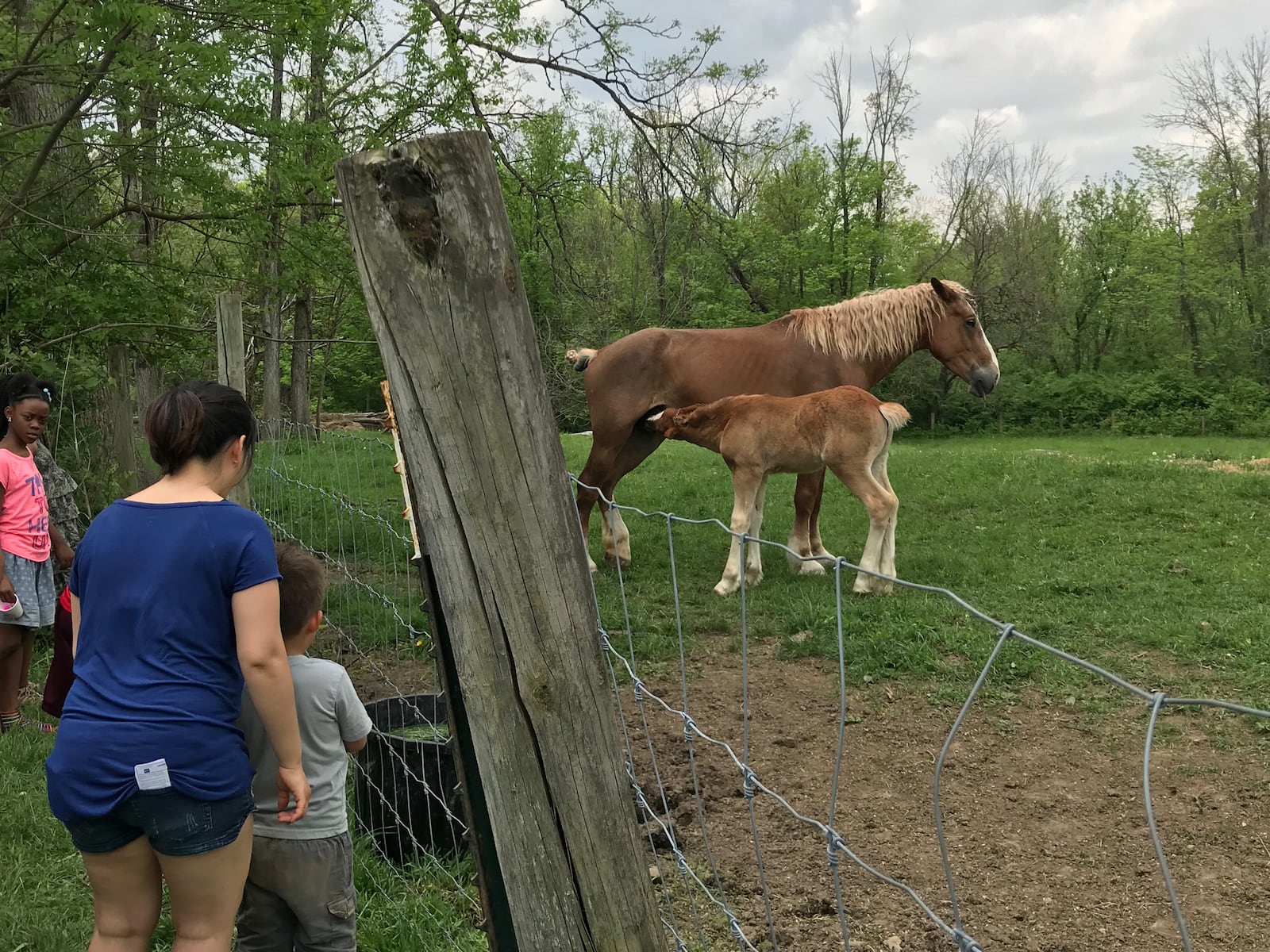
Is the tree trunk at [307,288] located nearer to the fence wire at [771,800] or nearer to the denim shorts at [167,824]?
the fence wire at [771,800]

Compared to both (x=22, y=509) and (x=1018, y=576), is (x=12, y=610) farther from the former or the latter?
(x=1018, y=576)

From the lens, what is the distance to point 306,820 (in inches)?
86.3

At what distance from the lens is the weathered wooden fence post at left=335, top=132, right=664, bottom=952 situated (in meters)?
1.64

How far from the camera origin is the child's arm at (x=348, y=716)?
2.27 m

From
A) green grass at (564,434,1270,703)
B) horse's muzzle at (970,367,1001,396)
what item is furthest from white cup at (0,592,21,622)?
horse's muzzle at (970,367,1001,396)

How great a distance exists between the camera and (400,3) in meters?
10.0

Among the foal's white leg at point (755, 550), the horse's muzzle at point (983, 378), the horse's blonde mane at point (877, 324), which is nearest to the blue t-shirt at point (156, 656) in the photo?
the foal's white leg at point (755, 550)

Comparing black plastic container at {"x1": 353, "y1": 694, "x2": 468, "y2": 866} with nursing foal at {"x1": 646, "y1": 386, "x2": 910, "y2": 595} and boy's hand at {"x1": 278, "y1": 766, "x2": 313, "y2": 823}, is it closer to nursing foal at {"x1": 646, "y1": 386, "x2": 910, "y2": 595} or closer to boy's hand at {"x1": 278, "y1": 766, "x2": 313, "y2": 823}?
boy's hand at {"x1": 278, "y1": 766, "x2": 313, "y2": 823}

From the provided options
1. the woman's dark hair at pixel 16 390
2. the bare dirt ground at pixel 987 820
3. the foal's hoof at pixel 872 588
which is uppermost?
the woman's dark hair at pixel 16 390

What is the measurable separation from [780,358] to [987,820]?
505 cm

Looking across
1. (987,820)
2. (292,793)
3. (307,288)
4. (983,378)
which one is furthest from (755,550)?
(307,288)

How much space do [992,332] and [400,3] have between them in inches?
1034

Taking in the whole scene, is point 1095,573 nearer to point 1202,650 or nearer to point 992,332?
point 1202,650

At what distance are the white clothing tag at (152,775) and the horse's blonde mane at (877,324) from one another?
→ 684 cm
